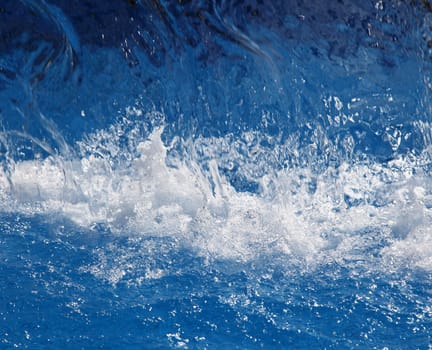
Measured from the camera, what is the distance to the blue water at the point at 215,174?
2482mm

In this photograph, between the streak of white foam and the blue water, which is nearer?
the blue water

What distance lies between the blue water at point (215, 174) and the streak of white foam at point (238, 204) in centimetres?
1

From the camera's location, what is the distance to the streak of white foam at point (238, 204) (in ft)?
9.95

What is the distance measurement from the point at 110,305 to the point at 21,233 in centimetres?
93

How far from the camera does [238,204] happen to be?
137 inches

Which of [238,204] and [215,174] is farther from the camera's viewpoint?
[215,174]

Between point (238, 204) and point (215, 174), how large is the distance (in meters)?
0.30

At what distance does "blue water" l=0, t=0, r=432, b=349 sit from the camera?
2.48 m

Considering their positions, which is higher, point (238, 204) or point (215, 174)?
point (215, 174)

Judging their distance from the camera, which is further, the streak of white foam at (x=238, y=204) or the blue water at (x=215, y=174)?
the streak of white foam at (x=238, y=204)

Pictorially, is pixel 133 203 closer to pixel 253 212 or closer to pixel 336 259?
pixel 253 212

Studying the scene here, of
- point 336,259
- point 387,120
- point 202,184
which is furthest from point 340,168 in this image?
point 336,259

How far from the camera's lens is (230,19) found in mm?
4211

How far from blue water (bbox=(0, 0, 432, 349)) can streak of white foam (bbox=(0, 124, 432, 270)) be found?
1cm
